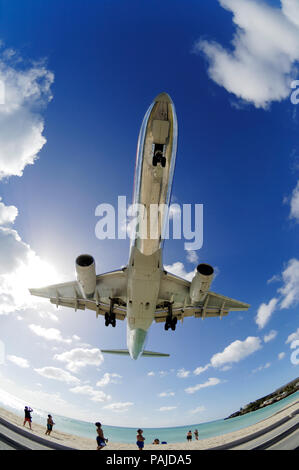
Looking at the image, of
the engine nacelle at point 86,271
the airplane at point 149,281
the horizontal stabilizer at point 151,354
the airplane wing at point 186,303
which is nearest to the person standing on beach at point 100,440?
the airplane at point 149,281

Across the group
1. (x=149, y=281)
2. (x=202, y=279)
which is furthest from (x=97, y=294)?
(x=202, y=279)

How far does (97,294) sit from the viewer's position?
1491 centimetres

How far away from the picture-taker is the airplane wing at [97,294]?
48.1 ft

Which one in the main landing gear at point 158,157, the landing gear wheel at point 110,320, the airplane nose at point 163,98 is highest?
the airplane nose at point 163,98

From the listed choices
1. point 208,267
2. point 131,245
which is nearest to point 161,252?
point 131,245

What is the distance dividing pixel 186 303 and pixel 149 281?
15.5 ft

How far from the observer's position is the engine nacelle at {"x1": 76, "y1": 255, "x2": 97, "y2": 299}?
11.9m

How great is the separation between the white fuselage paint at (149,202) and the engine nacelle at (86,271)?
188 cm

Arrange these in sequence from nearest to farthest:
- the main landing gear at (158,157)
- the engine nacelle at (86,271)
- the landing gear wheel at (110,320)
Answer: the main landing gear at (158,157)
the engine nacelle at (86,271)
the landing gear wheel at (110,320)

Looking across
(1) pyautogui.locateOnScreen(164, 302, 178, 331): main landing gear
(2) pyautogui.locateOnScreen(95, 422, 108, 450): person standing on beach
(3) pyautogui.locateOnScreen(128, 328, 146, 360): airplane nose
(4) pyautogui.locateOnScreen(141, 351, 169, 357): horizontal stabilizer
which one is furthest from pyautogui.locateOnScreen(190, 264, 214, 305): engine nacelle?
(4) pyautogui.locateOnScreen(141, 351, 169, 357): horizontal stabilizer

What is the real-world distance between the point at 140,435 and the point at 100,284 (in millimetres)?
7464

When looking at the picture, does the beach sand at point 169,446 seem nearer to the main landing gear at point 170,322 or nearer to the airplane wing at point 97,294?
the main landing gear at point 170,322

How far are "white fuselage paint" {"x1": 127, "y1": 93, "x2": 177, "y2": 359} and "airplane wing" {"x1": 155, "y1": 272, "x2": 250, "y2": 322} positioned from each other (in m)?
1.89
